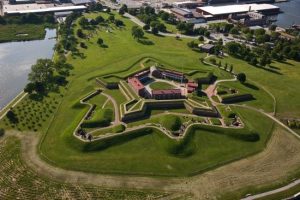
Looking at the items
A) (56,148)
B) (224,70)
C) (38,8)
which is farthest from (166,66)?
(38,8)

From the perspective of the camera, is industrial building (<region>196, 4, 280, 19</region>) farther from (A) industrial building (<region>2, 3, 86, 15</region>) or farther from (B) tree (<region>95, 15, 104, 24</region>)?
(A) industrial building (<region>2, 3, 86, 15</region>)

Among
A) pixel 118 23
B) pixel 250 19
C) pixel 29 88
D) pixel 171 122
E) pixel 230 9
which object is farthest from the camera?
pixel 230 9

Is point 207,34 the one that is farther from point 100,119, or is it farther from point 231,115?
point 100,119

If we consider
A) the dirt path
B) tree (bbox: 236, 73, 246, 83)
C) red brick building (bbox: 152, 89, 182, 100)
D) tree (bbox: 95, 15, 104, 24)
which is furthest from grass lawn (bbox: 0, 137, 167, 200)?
tree (bbox: 95, 15, 104, 24)

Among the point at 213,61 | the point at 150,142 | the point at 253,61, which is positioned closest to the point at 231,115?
the point at 150,142

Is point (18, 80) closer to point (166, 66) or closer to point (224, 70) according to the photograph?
point (166, 66)

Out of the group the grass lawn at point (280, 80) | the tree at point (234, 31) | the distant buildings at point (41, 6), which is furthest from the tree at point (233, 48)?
the distant buildings at point (41, 6)
